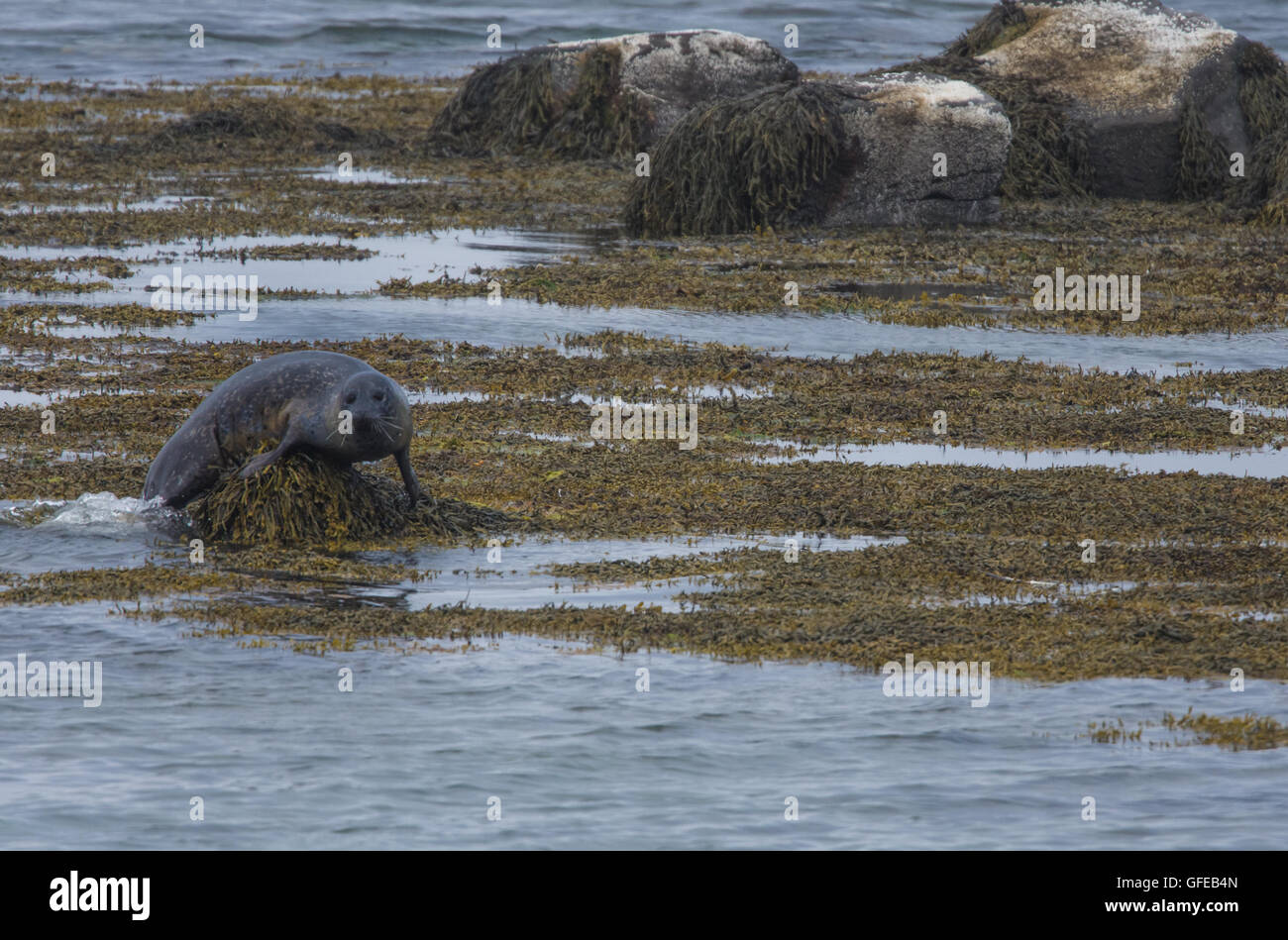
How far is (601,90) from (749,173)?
6.34 meters

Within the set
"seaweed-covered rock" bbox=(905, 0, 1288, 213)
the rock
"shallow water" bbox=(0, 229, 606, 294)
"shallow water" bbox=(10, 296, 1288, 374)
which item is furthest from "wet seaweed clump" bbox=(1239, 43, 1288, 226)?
"shallow water" bbox=(0, 229, 606, 294)

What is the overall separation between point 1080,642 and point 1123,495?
248 centimetres

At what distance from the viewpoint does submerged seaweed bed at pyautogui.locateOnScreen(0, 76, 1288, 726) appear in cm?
794

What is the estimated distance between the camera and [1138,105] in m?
22.2

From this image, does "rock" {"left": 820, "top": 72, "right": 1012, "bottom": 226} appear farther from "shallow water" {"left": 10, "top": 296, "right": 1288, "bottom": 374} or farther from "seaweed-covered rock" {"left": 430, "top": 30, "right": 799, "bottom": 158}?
"shallow water" {"left": 10, "top": 296, "right": 1288, "bottom": 374}

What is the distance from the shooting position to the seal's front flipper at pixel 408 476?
9241 millimetres

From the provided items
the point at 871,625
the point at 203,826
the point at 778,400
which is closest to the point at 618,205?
the point at 778,400

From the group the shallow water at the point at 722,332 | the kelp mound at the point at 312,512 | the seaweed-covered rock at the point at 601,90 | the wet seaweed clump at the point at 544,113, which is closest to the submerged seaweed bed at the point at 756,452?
the kelp mound at the point at 312,512

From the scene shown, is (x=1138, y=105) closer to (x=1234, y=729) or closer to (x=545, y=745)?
(x=1234, y=729)

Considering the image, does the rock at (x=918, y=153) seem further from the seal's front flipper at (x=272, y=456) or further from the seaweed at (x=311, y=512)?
the seal's front flipper at (x=272, y=456)

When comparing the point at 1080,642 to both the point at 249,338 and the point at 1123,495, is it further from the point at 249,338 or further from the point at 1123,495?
the point at 249,338

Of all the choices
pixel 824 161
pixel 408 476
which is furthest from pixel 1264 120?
pixel 408 476

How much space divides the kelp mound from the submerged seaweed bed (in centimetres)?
2
